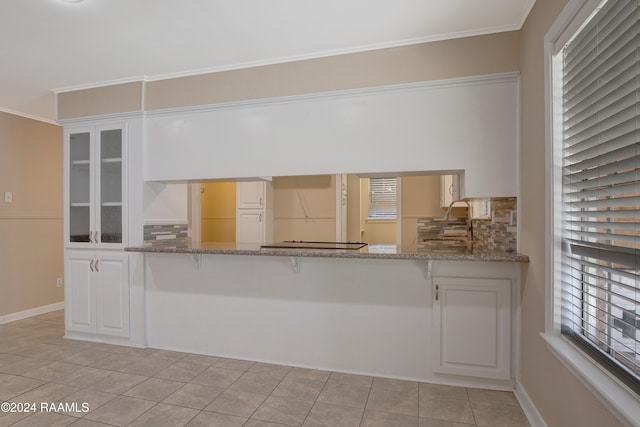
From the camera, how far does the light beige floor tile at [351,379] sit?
→ 2.58m

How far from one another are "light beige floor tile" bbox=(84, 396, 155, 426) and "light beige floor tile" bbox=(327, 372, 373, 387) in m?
1.25

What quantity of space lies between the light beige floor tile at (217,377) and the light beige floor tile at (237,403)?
0.15 meters

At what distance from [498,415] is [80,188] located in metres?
4.00

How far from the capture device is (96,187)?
3393 millimetres

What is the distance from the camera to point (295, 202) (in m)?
5.16

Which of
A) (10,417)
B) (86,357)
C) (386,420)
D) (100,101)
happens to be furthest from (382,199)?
(10,417)

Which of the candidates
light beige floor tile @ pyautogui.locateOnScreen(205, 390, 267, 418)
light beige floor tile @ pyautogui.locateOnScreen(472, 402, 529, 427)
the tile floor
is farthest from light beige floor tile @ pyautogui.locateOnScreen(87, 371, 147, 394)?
light beige floor tile @ pyautogui.locateOnScreen(472, 402, 529, 427)

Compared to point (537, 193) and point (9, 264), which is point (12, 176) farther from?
point (537, 193)

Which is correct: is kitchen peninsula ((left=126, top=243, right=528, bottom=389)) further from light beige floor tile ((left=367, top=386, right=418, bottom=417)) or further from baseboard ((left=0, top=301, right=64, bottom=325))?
baseboard ((left=0, top=301, right=64, bottom=325))

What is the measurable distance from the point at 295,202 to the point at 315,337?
2619 mm

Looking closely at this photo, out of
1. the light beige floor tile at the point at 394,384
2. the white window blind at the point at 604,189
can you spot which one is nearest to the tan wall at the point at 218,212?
the light beige floor tile at the point at 394,384

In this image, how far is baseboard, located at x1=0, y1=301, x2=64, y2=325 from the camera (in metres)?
4.09

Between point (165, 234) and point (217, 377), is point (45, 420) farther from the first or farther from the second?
point (165, 234)

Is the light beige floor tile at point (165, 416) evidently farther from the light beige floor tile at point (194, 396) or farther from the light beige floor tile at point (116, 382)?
the light beige floor tile at point (116, 382)
